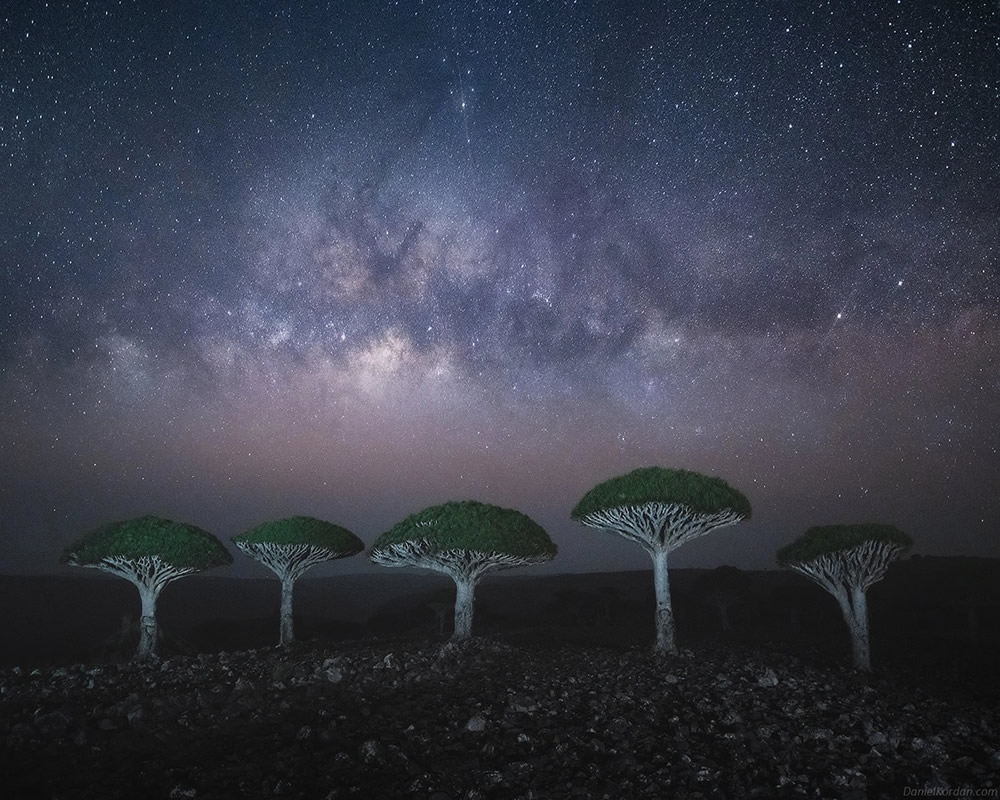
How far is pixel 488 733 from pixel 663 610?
13.2m

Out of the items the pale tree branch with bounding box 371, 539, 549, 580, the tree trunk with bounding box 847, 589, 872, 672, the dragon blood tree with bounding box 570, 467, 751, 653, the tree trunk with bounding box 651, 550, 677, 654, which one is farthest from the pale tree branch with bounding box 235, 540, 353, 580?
the tree trunk with bounding box 847, 589, 872, 672

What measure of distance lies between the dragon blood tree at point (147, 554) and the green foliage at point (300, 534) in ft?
9.58

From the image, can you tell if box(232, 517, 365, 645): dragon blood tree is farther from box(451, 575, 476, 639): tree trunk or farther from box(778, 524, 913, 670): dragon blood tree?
box(778, 524, 913, 670): dragon blood tree

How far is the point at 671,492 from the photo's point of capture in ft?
68.5

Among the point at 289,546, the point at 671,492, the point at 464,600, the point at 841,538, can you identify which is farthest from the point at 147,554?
the point at 841,538

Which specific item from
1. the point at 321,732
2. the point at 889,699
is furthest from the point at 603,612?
the point at 321,732

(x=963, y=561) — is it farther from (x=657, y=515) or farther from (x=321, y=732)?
(x=321, y=732)

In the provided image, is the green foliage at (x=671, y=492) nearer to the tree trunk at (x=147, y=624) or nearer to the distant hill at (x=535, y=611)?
the distant hill at (x=535, y=611)

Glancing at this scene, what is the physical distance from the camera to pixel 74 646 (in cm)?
5191

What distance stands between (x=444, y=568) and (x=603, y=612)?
36149 mm

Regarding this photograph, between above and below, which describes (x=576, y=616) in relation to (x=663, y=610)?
below

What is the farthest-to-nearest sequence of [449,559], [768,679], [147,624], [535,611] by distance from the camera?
[535,611] → [449,559] → [147,624] → [768,679]

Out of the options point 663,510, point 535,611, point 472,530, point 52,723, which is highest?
point 663,510

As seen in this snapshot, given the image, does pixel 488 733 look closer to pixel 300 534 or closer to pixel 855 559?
pixel 855 559
